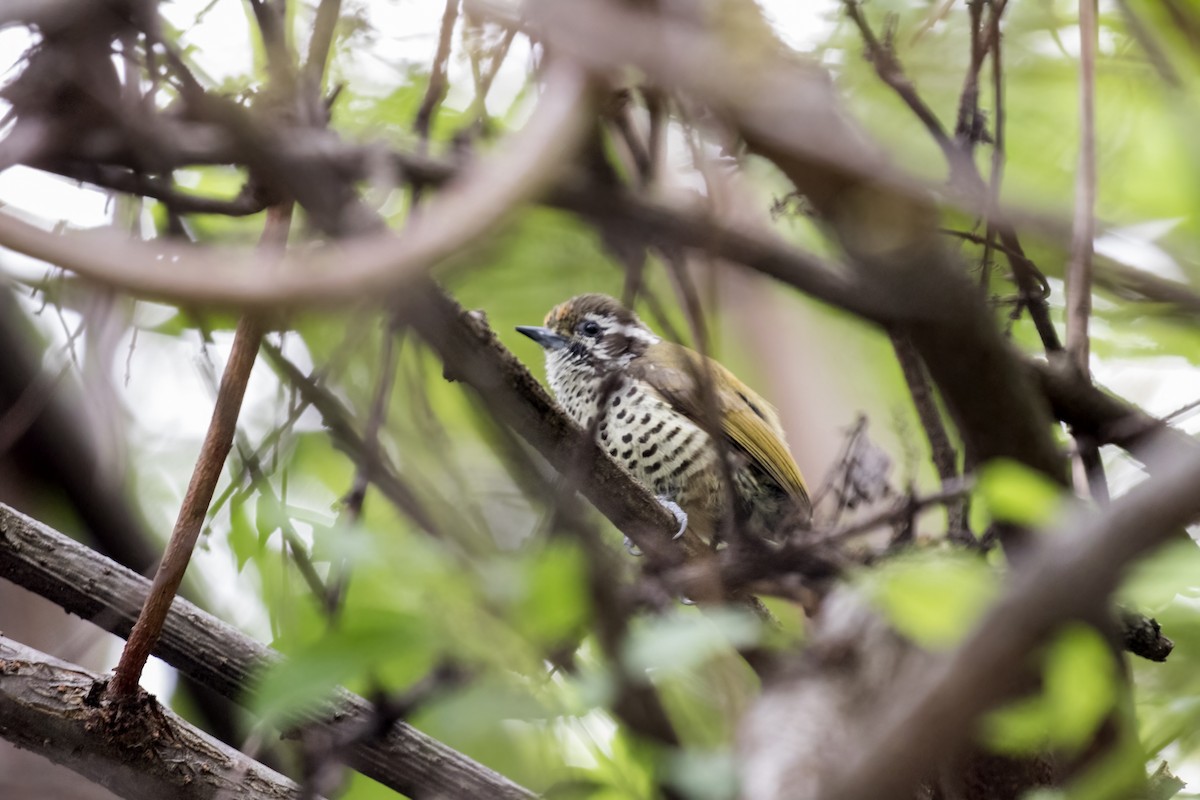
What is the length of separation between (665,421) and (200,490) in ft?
7.70

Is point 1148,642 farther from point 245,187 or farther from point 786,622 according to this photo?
point 245,187

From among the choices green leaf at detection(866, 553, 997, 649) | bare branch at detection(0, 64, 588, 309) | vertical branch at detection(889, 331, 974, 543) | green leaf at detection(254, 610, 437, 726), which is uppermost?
vertical branch at detection(889, 331, 974, 543)

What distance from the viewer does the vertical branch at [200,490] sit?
5.54 feet

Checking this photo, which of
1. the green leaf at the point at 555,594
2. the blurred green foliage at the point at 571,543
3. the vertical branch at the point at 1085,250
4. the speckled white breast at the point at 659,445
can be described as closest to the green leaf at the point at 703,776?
the blurred green foliage at the point at 571,543

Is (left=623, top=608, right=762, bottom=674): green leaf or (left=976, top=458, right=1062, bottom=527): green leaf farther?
(left=976, top=458, right=1062, bottom=527): green leaf

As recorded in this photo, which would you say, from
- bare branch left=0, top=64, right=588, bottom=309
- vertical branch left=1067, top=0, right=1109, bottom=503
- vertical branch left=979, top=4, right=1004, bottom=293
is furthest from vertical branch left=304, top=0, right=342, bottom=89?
vertical branch left=1067, top=0, right=1109, bottom=503

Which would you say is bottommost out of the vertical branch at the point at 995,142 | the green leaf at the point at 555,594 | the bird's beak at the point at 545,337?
the green leaf at the point at 555,594

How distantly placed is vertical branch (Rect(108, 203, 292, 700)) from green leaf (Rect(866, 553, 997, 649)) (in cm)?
100

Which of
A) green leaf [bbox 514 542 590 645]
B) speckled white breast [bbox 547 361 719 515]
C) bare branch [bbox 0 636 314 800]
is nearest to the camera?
green leaf [bbox 514 542 590 645]

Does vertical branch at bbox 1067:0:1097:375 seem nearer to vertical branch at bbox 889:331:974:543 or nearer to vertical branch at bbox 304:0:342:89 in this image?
vertical branch at bbox 889:331:974:543

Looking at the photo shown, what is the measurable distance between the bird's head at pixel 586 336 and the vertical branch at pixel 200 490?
2.52 m

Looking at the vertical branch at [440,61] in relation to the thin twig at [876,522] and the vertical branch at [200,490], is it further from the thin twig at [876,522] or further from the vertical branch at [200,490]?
the thin twig at [876,522]

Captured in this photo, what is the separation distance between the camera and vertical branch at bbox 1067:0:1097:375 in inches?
83.3

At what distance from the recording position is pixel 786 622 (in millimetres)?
3027
